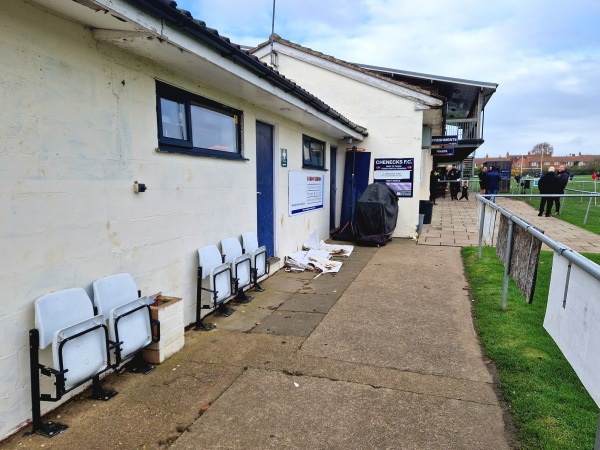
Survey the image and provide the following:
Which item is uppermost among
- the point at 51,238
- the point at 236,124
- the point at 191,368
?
the point at 236,124

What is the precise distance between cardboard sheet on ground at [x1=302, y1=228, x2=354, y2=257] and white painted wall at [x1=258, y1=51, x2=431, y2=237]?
2.56 m

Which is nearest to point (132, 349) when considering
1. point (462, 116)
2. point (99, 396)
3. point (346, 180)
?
point (99, 396)

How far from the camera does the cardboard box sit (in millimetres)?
3396

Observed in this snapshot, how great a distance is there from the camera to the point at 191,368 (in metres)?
3.33

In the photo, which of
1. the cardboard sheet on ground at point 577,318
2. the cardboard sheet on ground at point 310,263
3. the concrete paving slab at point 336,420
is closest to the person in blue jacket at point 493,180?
the cardboard sheet on ground at point 310,263

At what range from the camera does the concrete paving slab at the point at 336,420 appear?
240 cm

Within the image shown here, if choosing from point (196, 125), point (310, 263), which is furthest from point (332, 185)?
point (196, 125)

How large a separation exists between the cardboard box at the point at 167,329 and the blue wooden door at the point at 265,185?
8.42 feet

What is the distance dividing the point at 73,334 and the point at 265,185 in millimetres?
4080

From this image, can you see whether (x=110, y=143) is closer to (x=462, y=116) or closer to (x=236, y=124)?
(x=236, y=124)

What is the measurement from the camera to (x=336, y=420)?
2625mm

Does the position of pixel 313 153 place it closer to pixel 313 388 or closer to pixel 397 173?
pixel 397 173

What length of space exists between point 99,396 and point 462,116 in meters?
28.0

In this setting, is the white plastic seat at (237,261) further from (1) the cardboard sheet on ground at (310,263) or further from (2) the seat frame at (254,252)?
(1) the cardboard sheet on ground at (310,263)
